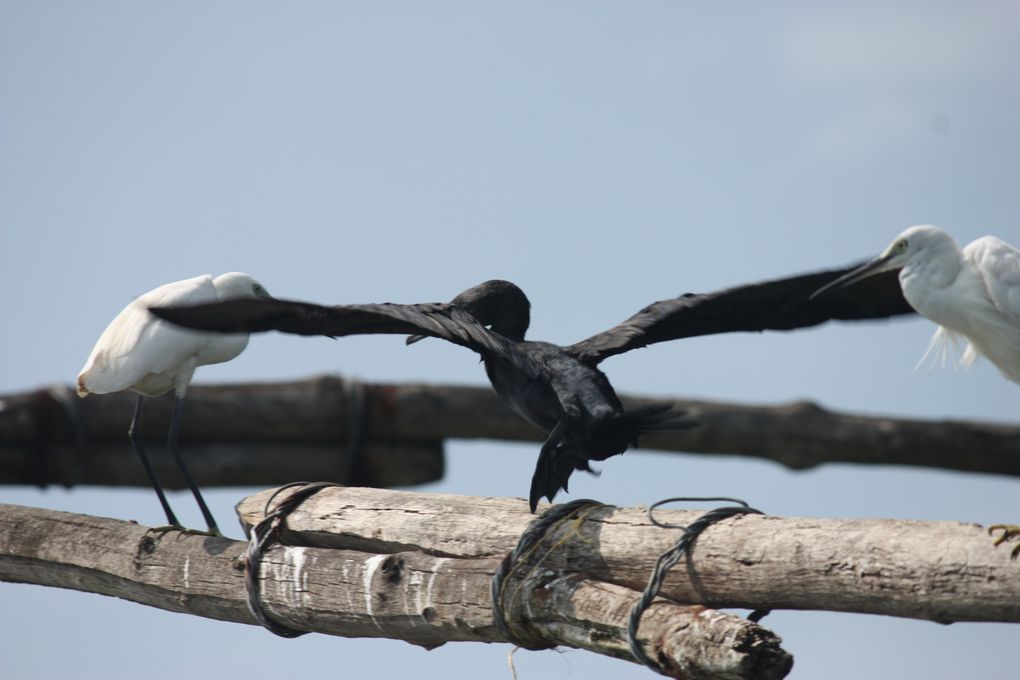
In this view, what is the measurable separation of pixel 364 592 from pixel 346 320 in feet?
2.94

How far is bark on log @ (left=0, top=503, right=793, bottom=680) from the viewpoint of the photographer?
3.12 meters

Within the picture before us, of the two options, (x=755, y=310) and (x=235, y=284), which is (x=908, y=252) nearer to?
(x=755, y=310)

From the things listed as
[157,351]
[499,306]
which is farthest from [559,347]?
[157,351]

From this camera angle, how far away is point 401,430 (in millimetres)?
10148

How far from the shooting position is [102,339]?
5.77m

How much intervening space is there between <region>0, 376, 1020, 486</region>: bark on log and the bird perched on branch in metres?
4.39

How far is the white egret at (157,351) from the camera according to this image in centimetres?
560

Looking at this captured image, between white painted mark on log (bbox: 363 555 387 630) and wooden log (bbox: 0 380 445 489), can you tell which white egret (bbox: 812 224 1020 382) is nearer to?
white painted mark on log (bbox: 363 555 387 630)

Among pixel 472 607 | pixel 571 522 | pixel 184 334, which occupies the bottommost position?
pixel 472 607

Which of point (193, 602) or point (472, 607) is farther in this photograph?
point (193, 602)

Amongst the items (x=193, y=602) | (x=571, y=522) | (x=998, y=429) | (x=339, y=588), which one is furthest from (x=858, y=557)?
(x=998, y=429)

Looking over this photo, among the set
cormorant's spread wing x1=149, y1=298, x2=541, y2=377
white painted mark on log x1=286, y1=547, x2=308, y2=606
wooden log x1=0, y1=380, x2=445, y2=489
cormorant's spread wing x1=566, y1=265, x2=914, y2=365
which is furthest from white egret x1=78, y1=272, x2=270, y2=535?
wooden log x1=0, y1=380, x2=445, y2=489

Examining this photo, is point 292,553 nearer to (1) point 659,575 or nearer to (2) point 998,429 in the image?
(1) point 659,575

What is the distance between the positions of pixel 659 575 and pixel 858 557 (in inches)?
21.6
